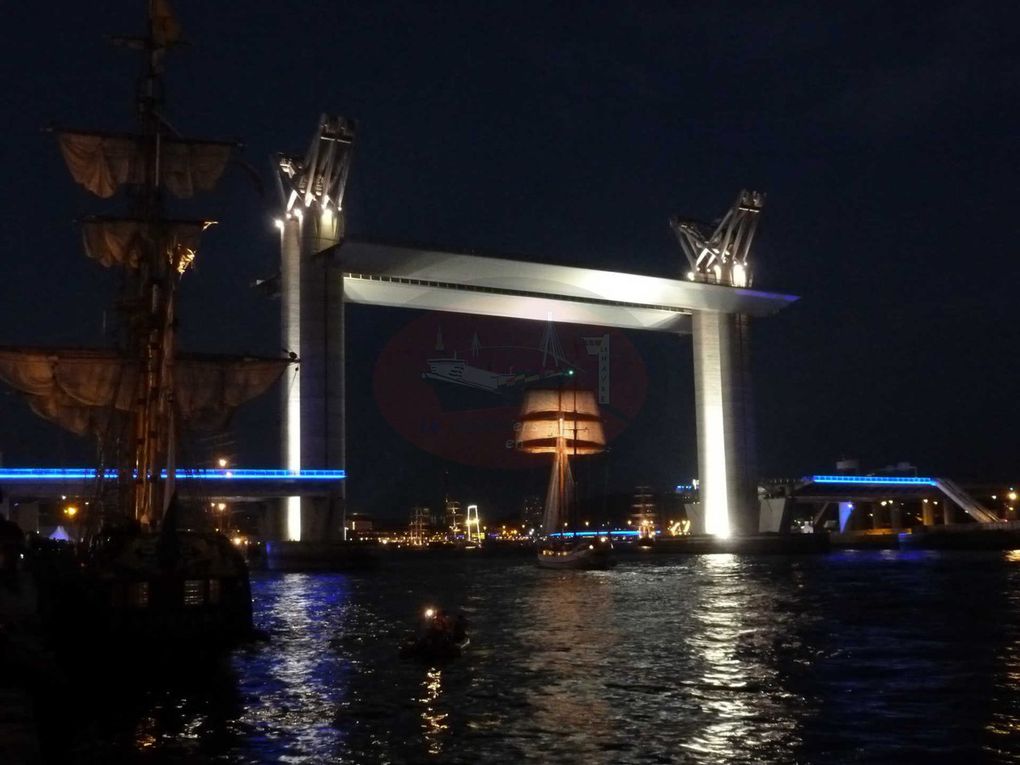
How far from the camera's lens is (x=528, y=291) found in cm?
10800

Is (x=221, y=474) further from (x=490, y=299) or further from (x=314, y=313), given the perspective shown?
(x=490, y=299)

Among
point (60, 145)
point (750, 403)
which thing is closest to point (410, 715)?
point (60, 145)

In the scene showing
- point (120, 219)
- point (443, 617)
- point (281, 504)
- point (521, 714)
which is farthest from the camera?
point (281, 504)

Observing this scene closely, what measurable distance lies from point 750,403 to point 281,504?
47.5m

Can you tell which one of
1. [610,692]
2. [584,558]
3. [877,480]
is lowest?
[584,558]

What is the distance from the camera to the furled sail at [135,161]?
50562mm

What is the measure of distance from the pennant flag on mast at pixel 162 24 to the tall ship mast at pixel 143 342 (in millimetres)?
46

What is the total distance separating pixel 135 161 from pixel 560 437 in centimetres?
5962

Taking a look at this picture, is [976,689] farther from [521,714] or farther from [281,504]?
[281,504]

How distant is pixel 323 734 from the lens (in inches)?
770

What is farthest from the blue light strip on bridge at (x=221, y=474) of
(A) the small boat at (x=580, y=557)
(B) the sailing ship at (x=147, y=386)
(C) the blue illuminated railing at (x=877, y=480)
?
(C) the blue illuminated railing at (x=877, y=480)

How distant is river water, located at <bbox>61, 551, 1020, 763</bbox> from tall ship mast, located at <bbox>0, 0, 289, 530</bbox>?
320 inches

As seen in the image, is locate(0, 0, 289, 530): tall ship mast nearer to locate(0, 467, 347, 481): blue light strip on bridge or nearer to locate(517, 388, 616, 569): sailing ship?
locate(0, 467, 347, 481): blue light strip on bridge

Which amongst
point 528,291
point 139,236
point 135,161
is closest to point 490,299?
point 528,291
